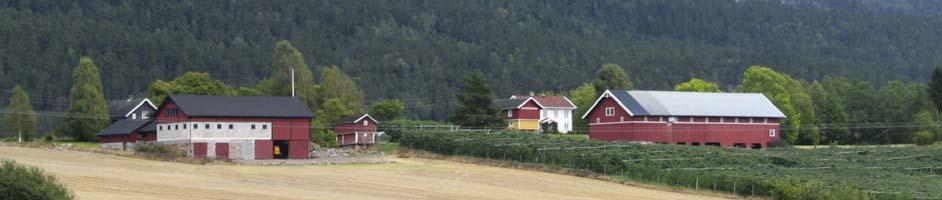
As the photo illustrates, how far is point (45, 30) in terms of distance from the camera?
18988cm

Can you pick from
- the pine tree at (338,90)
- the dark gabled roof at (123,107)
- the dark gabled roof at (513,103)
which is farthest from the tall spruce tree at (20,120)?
the dark gabled roof at (513,103)

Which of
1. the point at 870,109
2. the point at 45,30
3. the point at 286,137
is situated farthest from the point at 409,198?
the point at 45,30

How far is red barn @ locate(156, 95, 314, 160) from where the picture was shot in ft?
277

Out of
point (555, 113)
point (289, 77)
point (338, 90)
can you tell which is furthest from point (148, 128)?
point (555, 113)

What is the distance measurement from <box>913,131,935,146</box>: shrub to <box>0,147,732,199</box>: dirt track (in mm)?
45220

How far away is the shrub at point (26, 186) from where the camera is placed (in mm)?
46688

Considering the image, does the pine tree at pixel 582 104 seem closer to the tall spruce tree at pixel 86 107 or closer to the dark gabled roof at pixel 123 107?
the dark gabled roof at pixel 123 107

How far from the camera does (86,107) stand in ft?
326

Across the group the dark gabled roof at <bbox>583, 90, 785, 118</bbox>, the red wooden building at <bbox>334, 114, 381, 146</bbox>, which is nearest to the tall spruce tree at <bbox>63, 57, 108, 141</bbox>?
the red wooden building at <bbox>334, 114, 381, 146</bbox>

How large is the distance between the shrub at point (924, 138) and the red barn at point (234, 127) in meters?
48.6

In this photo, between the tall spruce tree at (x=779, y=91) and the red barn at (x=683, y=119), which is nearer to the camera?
the red barn at (x=683, y=119)

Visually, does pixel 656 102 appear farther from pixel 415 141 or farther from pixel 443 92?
pixel 443 92

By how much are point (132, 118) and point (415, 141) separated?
816 inches

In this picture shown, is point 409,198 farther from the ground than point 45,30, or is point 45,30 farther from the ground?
point 45,30
